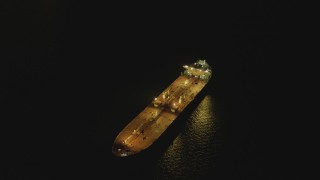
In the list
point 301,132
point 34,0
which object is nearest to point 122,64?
point 301,132

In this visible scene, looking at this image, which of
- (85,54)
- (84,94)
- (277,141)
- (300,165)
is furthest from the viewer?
(85,54)

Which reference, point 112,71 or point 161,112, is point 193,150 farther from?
point 112,71

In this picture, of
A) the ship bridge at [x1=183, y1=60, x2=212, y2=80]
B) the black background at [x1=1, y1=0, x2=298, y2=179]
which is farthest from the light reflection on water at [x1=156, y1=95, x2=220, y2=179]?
the ship bridge at [x1=183, y1=60, x2=212, y2=80]

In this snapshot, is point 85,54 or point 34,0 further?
point 34,0

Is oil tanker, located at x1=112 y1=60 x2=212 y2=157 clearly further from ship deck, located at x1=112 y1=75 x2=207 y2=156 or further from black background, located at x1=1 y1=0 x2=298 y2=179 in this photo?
black background, located at x1=1 y1=0 x2=298 y2=179

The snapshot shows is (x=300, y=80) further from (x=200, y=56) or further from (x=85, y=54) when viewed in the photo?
(x=85, y=54)

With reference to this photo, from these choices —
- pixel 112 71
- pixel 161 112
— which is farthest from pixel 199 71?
pixel 112 71
